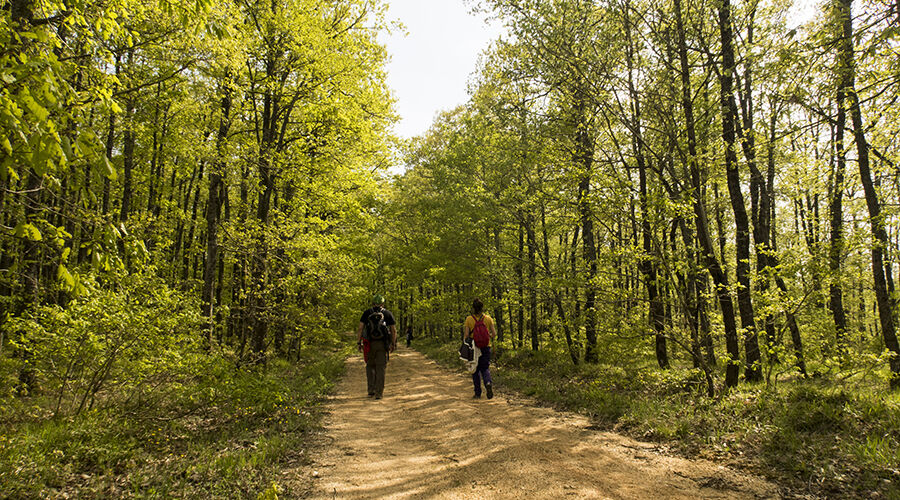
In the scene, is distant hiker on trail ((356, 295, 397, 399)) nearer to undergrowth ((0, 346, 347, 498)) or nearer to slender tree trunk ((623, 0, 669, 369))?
undergrowth ((0, 346, 347, 498))

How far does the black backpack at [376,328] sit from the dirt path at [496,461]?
1.73 meters

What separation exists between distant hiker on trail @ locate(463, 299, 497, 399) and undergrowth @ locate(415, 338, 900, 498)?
1300 mm

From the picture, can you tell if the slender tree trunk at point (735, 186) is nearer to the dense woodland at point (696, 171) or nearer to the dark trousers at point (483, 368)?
the dense woodland at point (696, 171)

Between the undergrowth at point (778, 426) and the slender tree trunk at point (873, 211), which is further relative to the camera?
the slender tree trunk at point (873, 211)

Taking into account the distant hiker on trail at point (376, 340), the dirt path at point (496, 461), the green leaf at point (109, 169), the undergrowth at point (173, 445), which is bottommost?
the dirt path at point (496, 461)

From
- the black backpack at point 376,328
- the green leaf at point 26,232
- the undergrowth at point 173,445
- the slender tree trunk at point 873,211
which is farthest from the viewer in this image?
the black backpack at point 376,328

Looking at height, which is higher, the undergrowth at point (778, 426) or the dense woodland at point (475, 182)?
the dense woodland at point (475, 182)

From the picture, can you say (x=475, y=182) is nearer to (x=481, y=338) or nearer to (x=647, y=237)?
(x=647, y=237)

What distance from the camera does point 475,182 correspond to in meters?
15.9

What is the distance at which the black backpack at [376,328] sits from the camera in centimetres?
938

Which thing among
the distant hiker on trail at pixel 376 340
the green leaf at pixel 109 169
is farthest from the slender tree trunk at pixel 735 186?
the green leaf at pixel 109 169

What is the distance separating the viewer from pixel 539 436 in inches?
241

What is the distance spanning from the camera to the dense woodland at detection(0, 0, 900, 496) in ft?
15.2

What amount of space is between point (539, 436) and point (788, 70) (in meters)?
6.66
